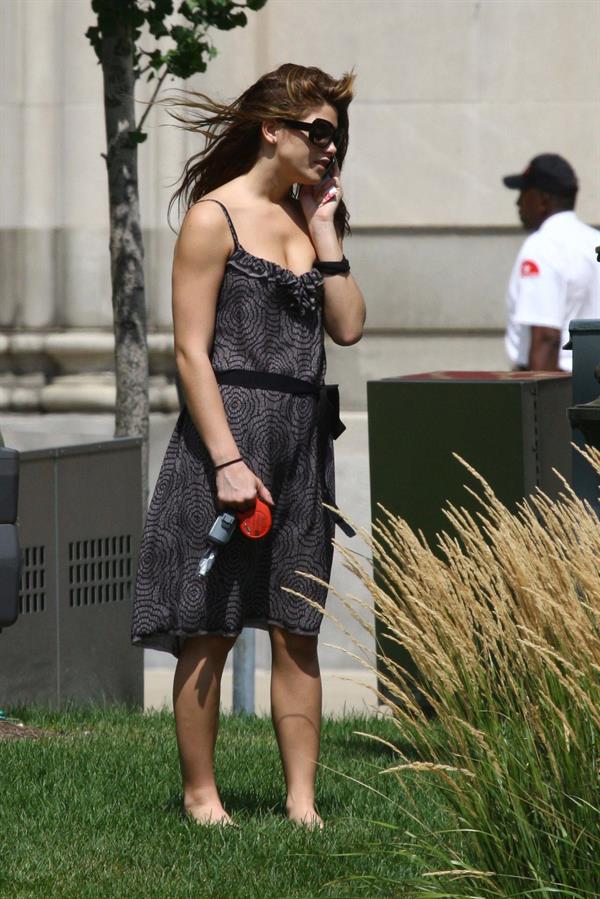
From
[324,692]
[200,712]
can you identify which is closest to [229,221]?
[200,712]

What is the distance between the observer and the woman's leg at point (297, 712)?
4.86m

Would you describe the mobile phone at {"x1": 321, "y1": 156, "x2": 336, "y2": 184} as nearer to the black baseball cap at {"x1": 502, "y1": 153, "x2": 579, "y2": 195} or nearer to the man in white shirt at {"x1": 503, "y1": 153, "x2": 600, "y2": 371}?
the man in white shirt at {"x1": 503, "y1": 153, "x2": 600, "y2": 371}

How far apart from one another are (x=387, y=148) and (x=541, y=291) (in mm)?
2112

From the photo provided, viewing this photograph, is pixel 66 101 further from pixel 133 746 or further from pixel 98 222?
pixel 133 746

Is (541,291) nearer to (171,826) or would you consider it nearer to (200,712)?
(200,712)

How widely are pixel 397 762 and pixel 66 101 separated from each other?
219 inches

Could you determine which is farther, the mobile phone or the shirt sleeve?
the shirt sleeve

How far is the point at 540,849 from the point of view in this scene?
3.51 metres

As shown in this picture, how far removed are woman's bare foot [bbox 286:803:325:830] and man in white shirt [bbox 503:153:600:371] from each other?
12.0 ft

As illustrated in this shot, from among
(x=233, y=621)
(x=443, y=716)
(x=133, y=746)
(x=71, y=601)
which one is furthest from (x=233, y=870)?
(x=71, y=601)

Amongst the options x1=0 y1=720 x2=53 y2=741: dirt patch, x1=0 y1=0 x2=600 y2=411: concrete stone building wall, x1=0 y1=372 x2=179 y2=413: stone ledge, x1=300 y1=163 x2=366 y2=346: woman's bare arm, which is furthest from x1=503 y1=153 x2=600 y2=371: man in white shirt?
x1=300 y1=163 x2=366 y2=346: woman's bare arm

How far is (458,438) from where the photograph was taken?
6.00 meters

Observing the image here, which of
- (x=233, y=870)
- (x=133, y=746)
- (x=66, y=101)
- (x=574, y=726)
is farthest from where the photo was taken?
(x=66, y=101)

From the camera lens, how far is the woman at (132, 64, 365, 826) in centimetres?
475
